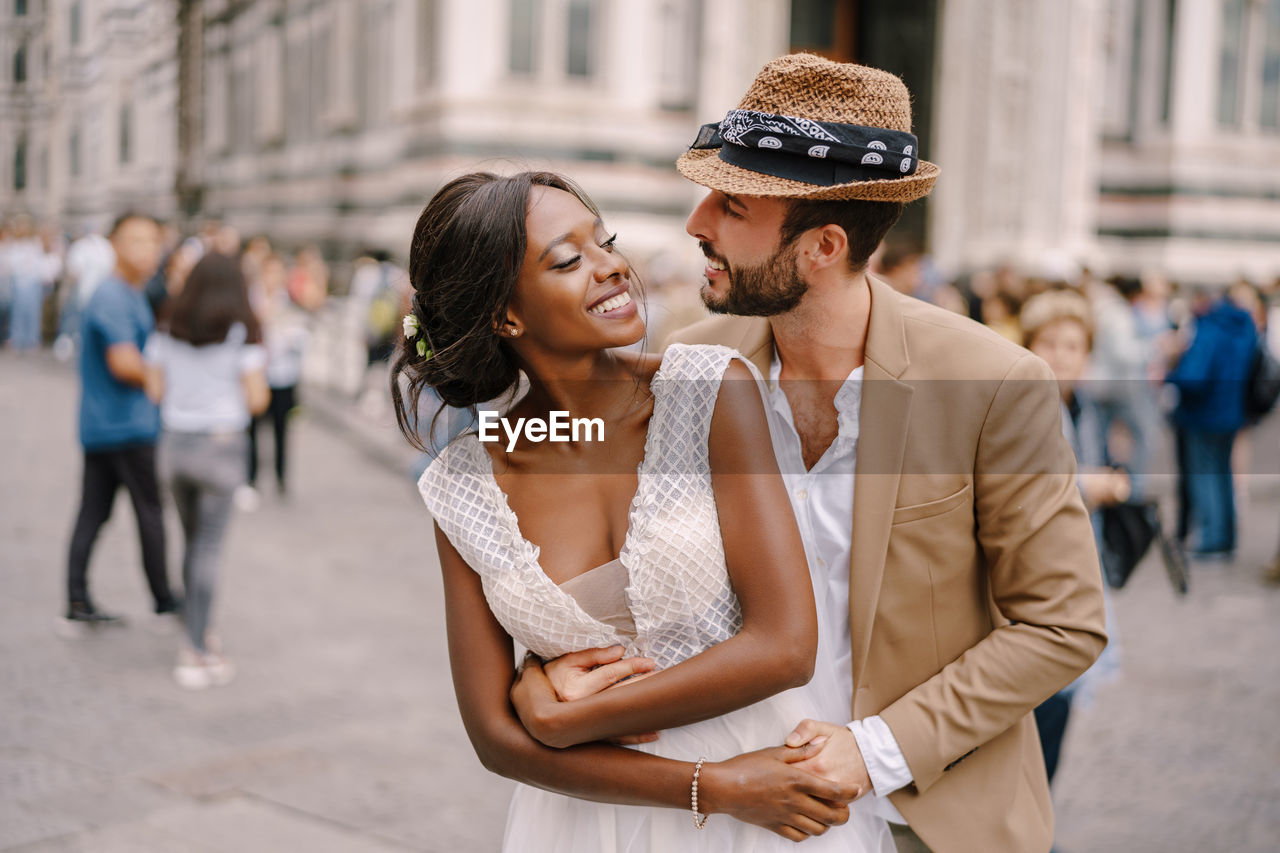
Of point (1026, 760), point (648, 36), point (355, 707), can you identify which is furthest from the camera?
point (648, 36)

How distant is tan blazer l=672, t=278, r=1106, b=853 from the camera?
6.57ft

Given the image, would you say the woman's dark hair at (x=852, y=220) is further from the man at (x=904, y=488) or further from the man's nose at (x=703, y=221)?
the man's nose at (x=703, y=221)

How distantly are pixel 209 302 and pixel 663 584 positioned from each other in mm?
4691

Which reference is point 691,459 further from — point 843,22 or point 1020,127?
point 843,22

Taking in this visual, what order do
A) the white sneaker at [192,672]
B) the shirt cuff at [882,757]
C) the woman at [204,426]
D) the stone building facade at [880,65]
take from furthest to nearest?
the stone building facade at [880,65] → the woman at [204,426] → the white sneaker at [192,672] → the shirt cuff at [882,757]

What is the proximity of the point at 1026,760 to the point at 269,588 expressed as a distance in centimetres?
613

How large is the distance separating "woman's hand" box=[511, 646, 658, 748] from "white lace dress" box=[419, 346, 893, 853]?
34 millimetres

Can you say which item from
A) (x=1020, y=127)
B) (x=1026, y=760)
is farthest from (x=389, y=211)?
(x=1026, y=760)

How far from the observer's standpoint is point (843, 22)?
18.3m

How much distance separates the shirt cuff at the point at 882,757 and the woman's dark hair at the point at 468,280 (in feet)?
2.61

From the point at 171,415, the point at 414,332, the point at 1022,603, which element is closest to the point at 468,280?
the point at 414,332

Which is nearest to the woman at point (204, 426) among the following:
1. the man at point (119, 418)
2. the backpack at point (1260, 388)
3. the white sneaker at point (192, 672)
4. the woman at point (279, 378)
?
the white sneaker at point (192, 672)

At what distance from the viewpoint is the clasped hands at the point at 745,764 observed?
1.86 metres

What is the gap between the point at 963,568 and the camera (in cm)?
210
